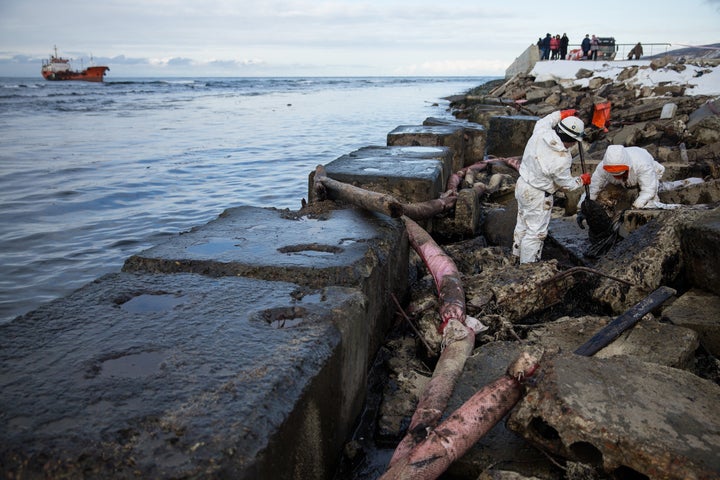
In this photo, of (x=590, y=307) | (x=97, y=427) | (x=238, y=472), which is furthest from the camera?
(x=590, y=307)

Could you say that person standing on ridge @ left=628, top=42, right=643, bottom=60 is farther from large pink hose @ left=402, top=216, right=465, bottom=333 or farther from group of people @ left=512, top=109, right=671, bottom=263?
large pink hose @ left=402, top=216, right=465, bottom=333

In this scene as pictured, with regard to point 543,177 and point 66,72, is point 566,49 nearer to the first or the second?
point 543,177

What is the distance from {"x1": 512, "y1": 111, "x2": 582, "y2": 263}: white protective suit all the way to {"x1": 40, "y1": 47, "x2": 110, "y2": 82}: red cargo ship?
71231 mm

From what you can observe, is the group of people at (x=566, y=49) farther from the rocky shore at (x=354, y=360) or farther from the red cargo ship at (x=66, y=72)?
the red cargo ship at (x=66, y=72)

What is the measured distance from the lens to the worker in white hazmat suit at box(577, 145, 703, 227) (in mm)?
5699

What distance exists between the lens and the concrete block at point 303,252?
2791 mm

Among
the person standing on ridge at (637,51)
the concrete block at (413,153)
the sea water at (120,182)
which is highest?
the person standing on ridge at (637,51)

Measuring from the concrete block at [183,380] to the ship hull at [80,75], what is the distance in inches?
2873

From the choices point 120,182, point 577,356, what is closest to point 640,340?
point 577,356

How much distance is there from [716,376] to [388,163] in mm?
3543

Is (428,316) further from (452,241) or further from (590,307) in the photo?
(452,241)

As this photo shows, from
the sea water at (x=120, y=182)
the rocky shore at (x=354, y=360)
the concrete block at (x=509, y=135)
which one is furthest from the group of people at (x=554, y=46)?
the rocky shore at (x=354, y=360)

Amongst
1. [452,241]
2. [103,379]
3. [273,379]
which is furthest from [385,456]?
[452,241]

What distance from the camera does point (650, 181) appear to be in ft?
18.7
